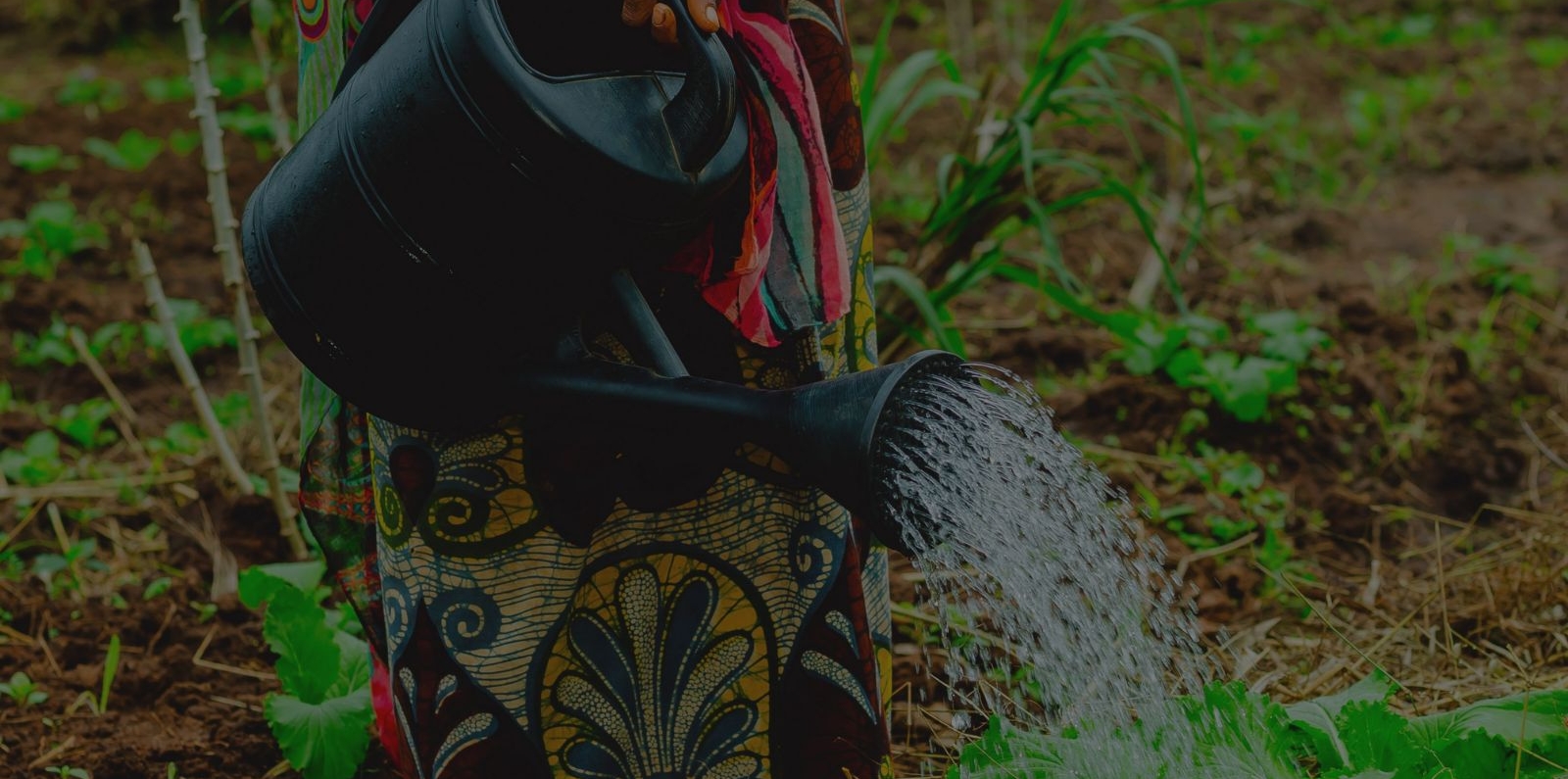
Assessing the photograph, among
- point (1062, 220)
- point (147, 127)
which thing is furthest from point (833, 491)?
point (147, 127)

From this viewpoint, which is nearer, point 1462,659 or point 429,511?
point 429,511

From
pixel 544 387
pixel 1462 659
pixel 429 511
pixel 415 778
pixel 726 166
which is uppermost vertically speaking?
pixel 726 166

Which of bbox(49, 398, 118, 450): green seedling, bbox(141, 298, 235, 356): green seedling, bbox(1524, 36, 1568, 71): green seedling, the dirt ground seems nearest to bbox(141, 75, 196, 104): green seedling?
the dirt ground

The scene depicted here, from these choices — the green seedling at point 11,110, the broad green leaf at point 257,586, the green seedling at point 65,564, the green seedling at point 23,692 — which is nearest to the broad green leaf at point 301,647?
the broad green leaf at point 257,586

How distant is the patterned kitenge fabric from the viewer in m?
1.25

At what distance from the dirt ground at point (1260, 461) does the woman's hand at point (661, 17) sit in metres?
0.90

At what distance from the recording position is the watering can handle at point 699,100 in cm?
107

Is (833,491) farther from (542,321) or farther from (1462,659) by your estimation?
(1462,659)

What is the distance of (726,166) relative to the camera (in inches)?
43.9

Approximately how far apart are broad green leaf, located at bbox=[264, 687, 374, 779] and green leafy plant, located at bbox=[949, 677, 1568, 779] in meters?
0.66

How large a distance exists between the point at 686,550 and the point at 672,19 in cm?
48

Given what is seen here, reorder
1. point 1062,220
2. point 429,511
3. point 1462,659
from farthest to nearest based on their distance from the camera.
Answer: point 1062,220 < point 1462,659 < point 429,511

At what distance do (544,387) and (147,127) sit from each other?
3.53m

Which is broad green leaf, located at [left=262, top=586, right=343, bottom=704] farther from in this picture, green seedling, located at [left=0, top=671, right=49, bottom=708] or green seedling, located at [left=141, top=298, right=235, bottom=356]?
green seedling, located at [left=141, top=298, right=235, bottom=356]
